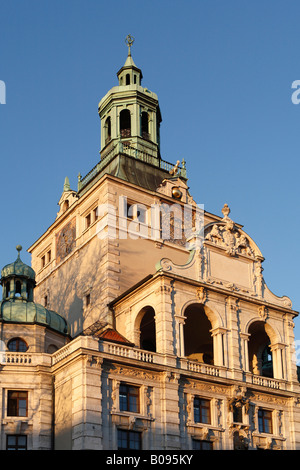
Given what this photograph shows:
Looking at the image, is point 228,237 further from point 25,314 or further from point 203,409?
point 25,314

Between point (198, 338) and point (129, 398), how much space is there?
1163cm

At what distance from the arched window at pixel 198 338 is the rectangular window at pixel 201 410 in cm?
649

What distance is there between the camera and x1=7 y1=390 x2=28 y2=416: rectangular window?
1677 inches

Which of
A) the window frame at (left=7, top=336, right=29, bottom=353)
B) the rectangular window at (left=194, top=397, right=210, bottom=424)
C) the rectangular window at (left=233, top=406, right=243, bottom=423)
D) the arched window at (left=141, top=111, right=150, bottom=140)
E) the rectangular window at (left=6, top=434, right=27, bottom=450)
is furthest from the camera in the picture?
the arched window at (left=141, top=111, right=150, bottom=140)

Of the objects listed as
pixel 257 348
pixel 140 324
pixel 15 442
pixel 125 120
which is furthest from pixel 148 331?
pixel 125 120

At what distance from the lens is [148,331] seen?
2046 inches

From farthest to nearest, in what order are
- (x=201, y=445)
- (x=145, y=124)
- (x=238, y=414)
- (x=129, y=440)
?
(x=145, y=124)
(x=238, y=414)
(x=201, y=445)
(x=129, y=440)

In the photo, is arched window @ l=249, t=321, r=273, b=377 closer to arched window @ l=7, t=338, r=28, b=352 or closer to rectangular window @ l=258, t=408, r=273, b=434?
rectangular window @ l=258, t=408, r=273, b=434

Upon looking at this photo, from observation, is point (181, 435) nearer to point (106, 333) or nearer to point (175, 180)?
point (106, 333)

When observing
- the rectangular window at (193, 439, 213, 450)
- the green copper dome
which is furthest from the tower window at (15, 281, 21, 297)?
the rectangular window at (193, 439, 213, 450)

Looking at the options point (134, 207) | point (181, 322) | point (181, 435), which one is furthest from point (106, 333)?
point (134, 207)

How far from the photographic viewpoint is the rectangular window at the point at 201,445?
43.8 meters

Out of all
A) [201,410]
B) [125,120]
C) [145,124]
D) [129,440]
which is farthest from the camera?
[125,120]

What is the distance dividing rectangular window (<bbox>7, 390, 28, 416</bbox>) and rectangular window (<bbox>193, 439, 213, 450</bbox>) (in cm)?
932
